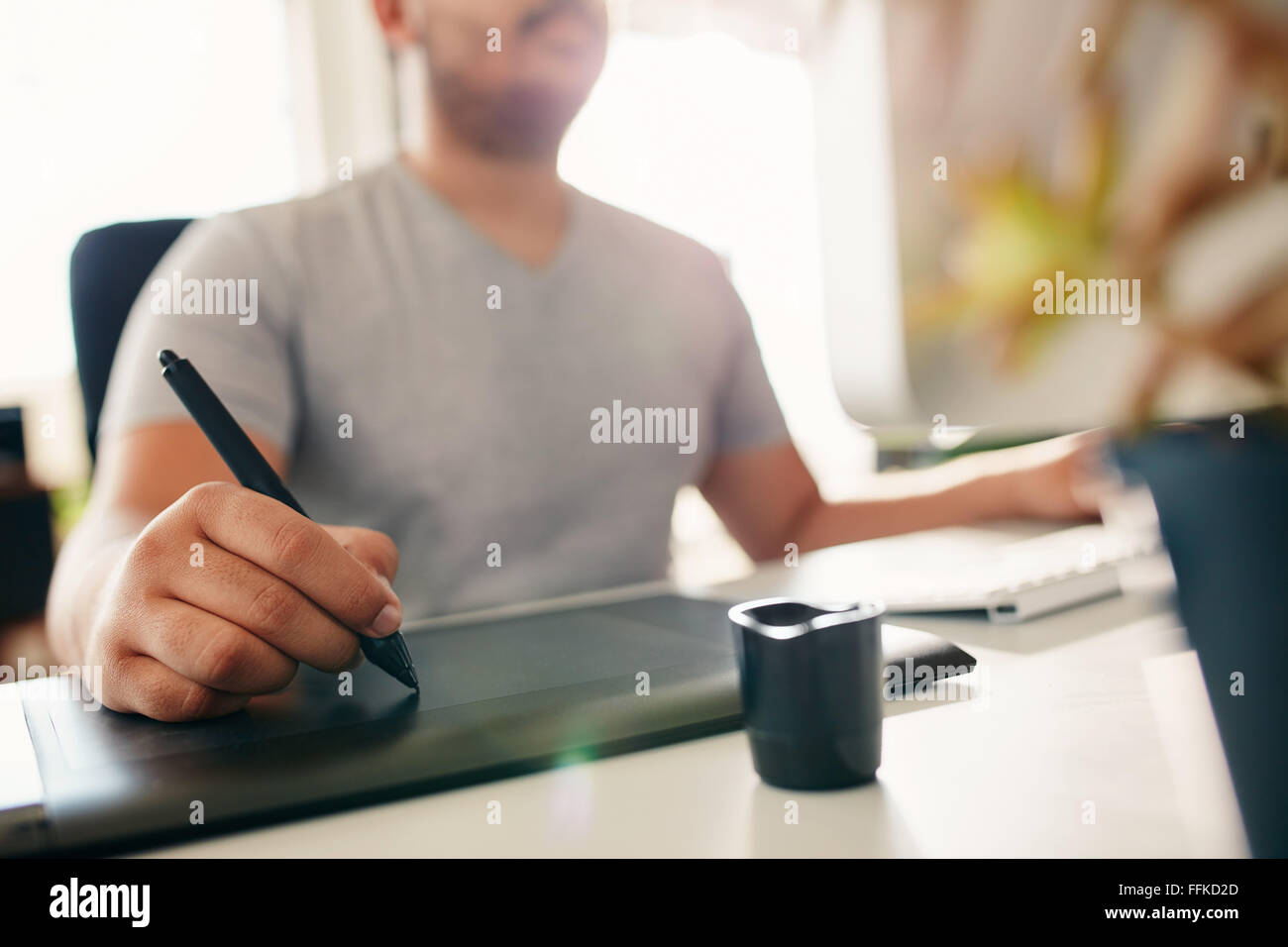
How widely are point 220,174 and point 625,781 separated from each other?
2.23 m

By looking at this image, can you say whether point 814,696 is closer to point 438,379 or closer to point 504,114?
point 438,379

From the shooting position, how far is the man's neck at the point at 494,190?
1.05 m

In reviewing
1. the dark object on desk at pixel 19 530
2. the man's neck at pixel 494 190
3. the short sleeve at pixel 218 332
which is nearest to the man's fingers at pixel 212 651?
the short sleeve at pixel 218 332

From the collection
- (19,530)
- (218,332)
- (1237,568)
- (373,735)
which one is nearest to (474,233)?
(218,332)

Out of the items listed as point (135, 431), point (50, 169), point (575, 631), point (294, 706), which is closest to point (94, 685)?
point (294, 706)

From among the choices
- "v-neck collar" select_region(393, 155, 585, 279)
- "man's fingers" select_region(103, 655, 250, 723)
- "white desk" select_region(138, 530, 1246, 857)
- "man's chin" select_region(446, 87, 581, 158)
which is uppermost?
"man's chin" select_region(446, 87, 581, 158)

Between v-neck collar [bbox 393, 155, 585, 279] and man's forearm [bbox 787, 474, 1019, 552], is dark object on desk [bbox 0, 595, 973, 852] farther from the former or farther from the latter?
v-neck collar [bbox 393, 155, 585, 279]

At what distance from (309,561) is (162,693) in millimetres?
82

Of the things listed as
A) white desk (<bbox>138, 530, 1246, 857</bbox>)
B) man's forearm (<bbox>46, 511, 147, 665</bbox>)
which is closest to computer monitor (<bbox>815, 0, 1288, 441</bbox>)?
white desk (<bbox>138, 530, 1246, 857</bbox>)

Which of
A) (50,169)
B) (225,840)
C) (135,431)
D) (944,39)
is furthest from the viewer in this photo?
(50,169)

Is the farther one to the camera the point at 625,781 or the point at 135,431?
the point at 135,431

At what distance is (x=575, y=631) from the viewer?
512mm

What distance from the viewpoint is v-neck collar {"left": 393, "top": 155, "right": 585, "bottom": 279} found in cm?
99

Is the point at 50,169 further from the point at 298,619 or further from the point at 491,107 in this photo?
the point at 298,619
